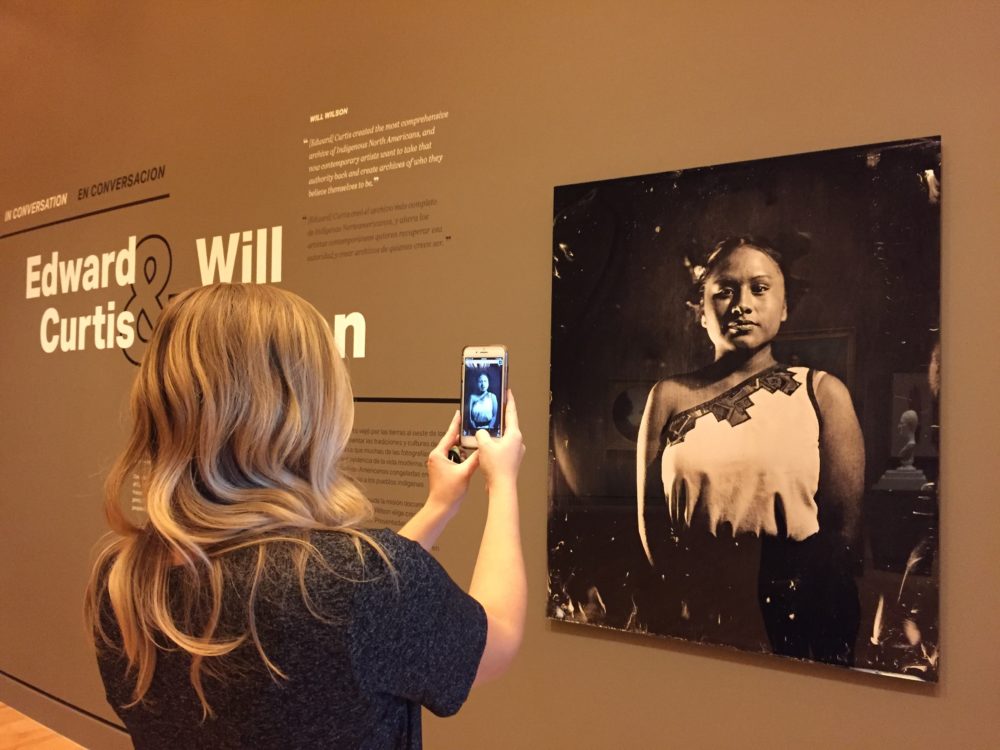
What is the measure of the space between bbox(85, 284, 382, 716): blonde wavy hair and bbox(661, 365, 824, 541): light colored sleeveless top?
1.19 m

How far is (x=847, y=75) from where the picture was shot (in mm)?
1957

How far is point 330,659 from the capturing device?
1.00 metres

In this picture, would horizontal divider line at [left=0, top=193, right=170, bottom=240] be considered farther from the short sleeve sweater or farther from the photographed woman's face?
the short sleeve sweater

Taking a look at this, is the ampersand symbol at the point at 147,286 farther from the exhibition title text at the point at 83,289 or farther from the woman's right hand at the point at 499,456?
the woman's right hand at the point at 499,456

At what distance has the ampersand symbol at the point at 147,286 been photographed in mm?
3637

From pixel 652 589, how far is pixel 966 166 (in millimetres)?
1365

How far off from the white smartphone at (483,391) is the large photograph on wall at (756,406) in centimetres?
65

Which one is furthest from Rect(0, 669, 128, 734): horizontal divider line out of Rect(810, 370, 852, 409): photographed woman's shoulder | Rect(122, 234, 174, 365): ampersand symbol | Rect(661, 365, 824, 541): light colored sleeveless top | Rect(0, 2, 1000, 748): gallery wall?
Rect(810, 370, 852, 409): photographed woman's shoulder

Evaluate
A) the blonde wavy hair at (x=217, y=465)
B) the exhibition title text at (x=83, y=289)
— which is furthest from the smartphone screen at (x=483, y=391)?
the exhibition title text at (x=83, y=289)

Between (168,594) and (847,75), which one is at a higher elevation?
(847,75)

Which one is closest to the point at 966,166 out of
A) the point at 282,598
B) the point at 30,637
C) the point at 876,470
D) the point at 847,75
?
the point at 847,75

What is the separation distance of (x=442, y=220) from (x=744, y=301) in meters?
1.14

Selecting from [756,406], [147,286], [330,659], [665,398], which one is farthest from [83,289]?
[330,659]

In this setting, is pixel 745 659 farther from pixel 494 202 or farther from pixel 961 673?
pixel 494 202
